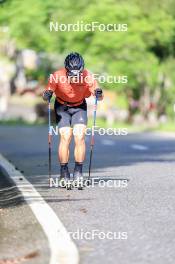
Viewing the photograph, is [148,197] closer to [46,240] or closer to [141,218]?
[141,218]

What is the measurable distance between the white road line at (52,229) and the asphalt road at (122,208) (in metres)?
0.08

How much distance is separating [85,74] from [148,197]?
219 centimetres

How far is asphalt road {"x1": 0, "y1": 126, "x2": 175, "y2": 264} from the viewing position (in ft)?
23.3

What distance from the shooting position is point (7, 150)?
901 inches

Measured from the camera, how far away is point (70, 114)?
1259 cm

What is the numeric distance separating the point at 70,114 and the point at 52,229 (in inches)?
177

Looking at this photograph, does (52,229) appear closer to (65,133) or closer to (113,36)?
(65,133)

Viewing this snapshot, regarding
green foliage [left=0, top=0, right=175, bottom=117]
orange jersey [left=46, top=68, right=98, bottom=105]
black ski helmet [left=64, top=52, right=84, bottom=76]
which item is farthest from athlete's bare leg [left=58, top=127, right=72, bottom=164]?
green foliage [left=0, top=0, right=175, bottom=117]

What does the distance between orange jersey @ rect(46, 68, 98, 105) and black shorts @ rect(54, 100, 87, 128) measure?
0.16 meters

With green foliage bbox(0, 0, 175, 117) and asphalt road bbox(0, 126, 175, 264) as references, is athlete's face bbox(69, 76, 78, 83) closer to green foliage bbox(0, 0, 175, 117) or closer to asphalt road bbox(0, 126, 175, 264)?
asphalt road bbox(0, 126, 175, 264)

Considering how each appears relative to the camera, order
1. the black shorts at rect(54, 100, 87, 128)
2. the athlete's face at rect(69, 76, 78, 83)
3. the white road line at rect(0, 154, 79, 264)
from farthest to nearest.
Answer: the black shorts at rect(54, 100, 87, 128) < the athlete's face at rect(69, 76, 78, 83) < the white road line at rect(0, 154, 79, 264)

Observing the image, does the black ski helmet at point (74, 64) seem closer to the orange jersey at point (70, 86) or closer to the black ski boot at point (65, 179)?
the orange jersey at point (70, 86)

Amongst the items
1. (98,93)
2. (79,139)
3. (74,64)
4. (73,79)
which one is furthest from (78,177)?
(74,64)

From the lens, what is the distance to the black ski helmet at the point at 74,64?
11969 millimetres
